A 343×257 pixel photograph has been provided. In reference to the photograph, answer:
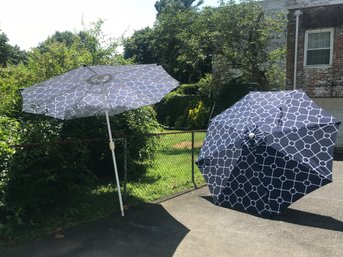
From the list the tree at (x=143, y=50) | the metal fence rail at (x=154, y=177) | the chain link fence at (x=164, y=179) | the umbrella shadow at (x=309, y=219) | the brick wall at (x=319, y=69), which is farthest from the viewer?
the tree at (x=143, y=50)

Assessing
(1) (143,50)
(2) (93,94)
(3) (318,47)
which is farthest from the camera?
(1) (143,50)

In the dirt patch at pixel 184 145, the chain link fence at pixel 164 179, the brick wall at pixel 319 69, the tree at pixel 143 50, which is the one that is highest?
the tree at pixel 143 50

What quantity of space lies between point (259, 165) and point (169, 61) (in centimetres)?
3289

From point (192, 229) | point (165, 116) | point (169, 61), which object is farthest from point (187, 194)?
point (169, 61)

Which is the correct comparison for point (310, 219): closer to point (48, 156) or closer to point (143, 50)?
point (48, 156)

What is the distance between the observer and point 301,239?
497cm

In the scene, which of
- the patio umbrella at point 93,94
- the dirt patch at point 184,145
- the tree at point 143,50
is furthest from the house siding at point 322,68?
the tree at point 143,50

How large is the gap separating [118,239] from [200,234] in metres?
1.14

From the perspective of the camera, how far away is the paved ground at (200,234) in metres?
4.62

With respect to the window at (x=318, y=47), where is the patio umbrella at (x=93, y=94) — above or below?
below

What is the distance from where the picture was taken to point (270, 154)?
19.0 feet

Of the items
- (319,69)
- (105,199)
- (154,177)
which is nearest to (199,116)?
(319,69)

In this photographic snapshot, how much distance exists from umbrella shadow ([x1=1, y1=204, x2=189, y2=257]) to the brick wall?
10.6 meters

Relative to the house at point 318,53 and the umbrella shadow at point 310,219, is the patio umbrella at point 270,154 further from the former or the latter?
the house at point 318,53
